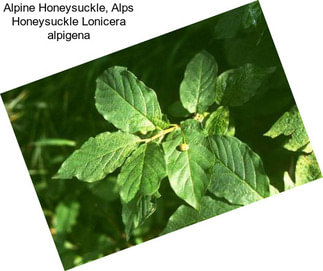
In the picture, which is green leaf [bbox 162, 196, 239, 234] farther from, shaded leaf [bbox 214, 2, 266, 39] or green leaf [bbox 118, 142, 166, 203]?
shaded leaf [bbox 214, 2, 266, 39]

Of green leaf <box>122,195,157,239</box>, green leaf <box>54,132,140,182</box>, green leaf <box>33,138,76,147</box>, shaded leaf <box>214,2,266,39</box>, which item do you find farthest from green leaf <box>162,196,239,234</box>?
green leaf <box>33,138,76,147</box>

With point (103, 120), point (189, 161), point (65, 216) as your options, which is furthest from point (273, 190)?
point (65, 216)

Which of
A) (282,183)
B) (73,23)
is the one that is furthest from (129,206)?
(73,23)

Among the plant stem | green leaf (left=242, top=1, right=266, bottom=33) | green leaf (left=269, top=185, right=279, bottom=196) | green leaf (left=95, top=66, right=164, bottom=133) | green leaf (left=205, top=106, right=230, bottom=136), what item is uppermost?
green leaf (left=242, top=1, right=266, bottom=33)

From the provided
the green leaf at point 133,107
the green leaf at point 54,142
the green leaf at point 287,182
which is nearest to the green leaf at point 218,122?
the green leaf at point 133,107

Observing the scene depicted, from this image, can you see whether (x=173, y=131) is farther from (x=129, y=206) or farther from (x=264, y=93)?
(x=264, y=93)

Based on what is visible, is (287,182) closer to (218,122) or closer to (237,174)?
(237,174)
